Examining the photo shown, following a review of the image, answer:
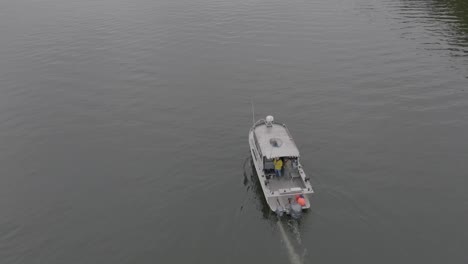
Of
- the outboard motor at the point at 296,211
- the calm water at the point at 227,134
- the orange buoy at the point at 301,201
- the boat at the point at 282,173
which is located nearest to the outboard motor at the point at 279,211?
the boat at the point at 282,173

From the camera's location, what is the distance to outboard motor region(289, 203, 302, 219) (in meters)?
30.2

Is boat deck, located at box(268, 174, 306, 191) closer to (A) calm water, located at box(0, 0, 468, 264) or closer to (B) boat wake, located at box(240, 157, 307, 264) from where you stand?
(B) boat wake, located at box(240, 157, 307, 264)

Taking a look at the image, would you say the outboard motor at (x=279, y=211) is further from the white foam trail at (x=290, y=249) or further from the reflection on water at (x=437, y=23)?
the reflection on water at (x=437, y=23)

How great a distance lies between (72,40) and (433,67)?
58512 millimetres

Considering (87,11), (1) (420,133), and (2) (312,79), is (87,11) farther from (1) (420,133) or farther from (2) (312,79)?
(1) (420,133)

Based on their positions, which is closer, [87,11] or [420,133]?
[420,133]

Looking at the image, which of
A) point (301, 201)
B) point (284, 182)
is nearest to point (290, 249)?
point (301, 201)

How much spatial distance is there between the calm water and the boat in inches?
55.4

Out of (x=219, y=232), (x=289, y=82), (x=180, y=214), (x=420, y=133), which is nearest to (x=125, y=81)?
(x=289, y=82)

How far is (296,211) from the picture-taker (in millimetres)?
30234

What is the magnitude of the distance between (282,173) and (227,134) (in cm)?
1084

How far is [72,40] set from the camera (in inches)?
2758

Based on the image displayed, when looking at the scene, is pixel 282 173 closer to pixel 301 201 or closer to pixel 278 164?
pixel 278 164

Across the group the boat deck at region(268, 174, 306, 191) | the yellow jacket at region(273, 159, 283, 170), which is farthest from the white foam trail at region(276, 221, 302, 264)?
the yellow jacket at region(273, 159, 283, 170)
